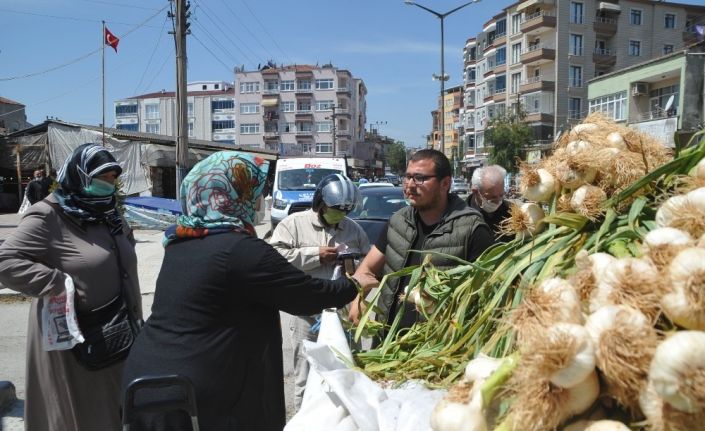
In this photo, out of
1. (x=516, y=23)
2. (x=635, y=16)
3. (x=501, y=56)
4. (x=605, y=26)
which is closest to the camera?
(x=605, y=26)

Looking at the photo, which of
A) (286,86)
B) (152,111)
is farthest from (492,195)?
(152,111)

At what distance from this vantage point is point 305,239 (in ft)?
12.6

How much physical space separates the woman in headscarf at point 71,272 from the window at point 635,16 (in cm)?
6125

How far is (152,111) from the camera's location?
9875 cm

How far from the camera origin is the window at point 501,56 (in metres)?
61.2

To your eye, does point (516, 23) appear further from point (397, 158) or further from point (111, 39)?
point (397, 158)

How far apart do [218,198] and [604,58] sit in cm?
5903

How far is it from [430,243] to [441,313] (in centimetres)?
121

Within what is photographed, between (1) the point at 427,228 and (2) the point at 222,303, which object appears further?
(1) the point at 427,228

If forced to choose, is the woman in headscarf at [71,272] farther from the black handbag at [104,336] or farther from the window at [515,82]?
the window at [515,82]

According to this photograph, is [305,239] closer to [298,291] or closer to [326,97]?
[298,291]

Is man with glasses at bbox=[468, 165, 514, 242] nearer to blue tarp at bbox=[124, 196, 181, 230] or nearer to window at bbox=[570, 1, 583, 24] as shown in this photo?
blue tarp at bbox=[124, 196, 181, 230]

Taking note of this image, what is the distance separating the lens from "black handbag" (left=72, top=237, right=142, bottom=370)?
2893mm

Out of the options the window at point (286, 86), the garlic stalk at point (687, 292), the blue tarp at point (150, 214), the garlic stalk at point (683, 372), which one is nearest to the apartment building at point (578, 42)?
the blue tarp at point (150, 214)
